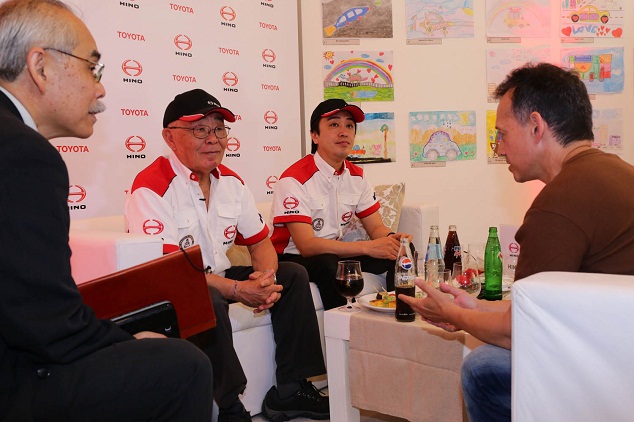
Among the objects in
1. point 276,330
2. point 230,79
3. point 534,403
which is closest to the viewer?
point 534,403

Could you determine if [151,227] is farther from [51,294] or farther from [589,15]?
[589,15]

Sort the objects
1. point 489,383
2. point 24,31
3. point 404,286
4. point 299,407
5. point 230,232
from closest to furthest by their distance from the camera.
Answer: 1. point 24,31
2. point 489,383
3. point 404,286
4. point 299,407
5. point 230,232

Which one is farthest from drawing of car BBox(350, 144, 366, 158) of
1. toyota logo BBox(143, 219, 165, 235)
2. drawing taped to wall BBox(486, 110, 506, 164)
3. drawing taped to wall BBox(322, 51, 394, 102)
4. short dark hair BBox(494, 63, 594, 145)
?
short dark hair BBox(494, 63, 594, 145)

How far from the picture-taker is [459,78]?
18.9 ft

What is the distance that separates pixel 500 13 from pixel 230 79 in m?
2.39

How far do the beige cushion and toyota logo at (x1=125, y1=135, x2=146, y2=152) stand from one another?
1322 millimetres

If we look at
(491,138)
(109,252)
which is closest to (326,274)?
(109,252)

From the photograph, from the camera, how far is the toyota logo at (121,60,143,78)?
4074 mm

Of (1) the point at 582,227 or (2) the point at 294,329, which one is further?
(2) the point at 294,329

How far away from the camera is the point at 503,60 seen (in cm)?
579

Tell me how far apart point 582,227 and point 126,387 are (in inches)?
46.1

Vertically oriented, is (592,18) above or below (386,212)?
above

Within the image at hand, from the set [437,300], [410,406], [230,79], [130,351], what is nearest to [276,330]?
[410,406]

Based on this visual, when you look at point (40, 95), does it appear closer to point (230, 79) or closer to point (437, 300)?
point (437, 300)
